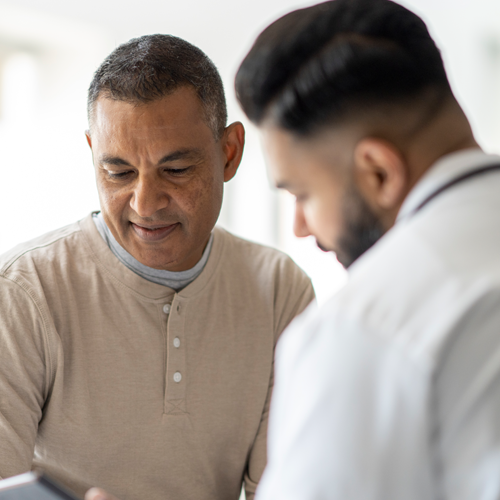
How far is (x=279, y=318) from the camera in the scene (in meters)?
1.49

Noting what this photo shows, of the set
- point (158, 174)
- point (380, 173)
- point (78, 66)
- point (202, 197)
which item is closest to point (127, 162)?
point (158, 174)

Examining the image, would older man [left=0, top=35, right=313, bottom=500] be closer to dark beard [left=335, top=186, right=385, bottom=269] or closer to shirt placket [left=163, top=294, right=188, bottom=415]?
shirt placket [left=163, top=294, right=188, bottom=415]

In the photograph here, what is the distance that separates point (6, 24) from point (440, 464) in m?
3.44

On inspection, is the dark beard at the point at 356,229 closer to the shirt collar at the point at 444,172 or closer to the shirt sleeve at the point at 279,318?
the shirt collar at the point at 444,172

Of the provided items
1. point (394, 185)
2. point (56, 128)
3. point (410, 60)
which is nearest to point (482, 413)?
point (394, 185)

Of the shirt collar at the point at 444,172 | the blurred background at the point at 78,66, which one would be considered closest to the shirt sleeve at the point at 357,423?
the shirt collar at the point at 444,172

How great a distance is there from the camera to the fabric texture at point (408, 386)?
550 millimetres

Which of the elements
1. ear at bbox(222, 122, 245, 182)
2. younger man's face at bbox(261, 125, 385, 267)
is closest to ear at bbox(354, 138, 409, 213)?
younger man's face at bbox(261, 125, 385, 267)

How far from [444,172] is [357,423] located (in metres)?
0.29

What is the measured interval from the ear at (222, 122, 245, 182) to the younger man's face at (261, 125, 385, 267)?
1.96 feet

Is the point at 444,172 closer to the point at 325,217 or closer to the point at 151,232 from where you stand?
the point at 325,217

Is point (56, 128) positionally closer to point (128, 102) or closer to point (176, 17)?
point (176, 17)

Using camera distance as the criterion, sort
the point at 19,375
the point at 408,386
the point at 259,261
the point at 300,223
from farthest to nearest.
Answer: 1. the point at 259,261
2. the point at 19,375
3. the point at 300,223
4. the point at 408,386

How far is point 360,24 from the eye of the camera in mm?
718
